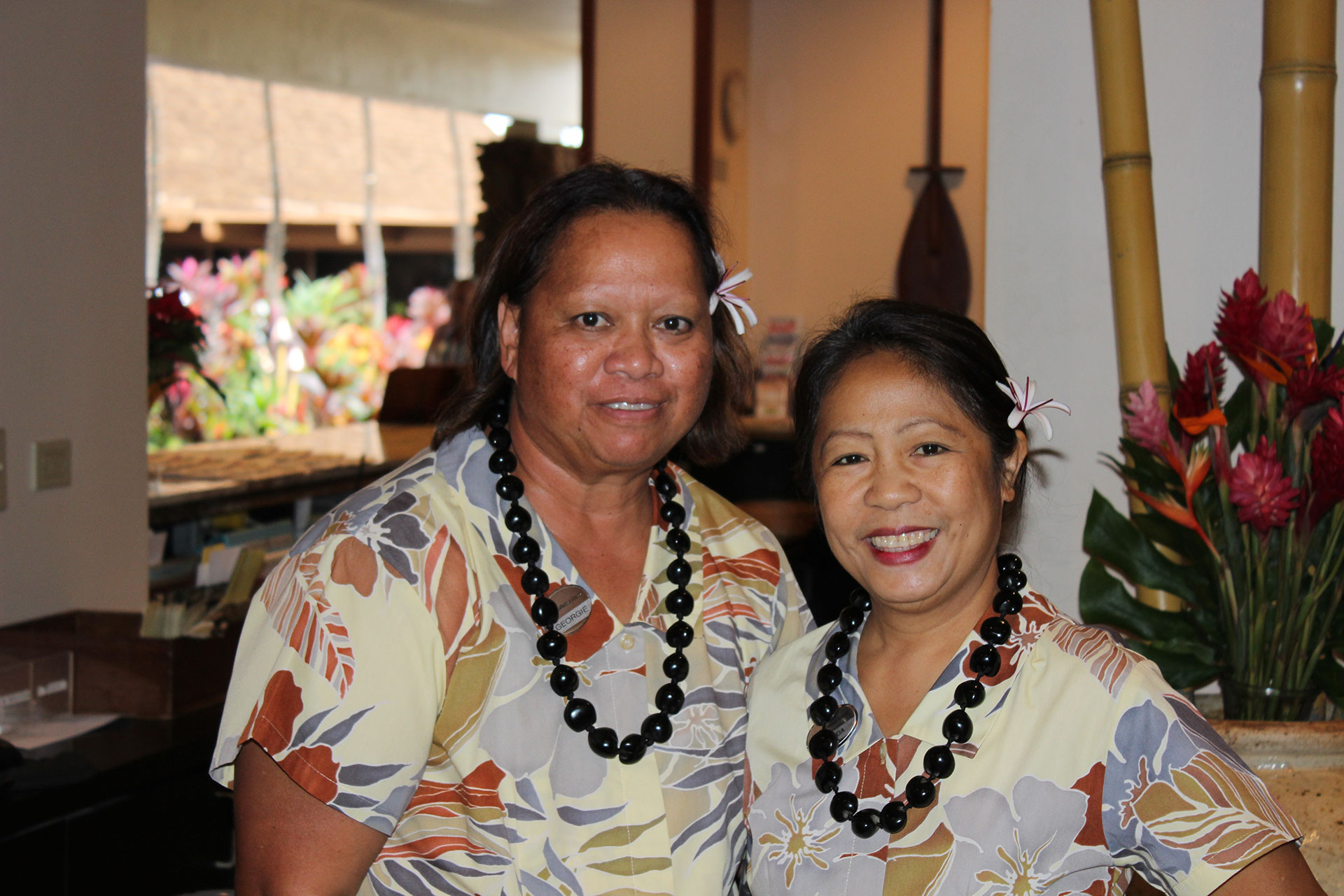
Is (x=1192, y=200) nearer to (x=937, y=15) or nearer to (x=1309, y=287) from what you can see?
(x=1309, y=287)

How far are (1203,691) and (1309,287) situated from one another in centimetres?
65

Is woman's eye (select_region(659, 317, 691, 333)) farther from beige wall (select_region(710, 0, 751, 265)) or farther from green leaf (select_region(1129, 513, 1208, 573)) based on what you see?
beige wall (select_region(710, 0, 751, 265))

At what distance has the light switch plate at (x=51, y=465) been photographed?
2703 mm

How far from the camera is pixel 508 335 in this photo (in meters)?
1.60

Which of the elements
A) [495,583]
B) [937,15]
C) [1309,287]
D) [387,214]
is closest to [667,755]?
[495,583]

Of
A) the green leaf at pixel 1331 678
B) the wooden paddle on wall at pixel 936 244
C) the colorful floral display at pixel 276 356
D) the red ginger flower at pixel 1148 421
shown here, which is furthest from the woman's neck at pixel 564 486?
the colorful floral display at pixel 276 356

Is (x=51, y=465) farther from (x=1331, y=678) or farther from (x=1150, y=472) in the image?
(x=1331, y=678)

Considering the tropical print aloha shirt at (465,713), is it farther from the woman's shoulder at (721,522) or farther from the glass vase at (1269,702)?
the glass vase at (1269,702)

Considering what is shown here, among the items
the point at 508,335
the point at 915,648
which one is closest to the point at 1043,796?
the point at 915,648

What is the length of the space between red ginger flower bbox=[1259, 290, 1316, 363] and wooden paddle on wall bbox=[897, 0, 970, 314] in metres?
4.40

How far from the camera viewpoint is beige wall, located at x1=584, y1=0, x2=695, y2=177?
18.6ft

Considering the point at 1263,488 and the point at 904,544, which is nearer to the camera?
the point at 904,544

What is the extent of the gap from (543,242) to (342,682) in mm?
602

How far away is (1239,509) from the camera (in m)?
1.48
